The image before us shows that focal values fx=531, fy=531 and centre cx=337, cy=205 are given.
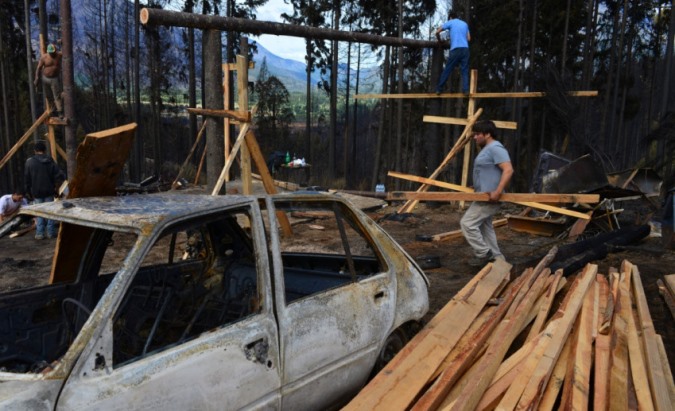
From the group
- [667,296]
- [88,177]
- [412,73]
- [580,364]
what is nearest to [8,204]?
[88,177]

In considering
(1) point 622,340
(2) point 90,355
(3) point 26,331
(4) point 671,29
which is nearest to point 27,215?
(3) point 26,331

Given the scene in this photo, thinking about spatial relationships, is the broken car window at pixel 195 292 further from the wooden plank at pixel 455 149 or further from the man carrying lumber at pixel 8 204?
the wooden plank at pixel 455 149

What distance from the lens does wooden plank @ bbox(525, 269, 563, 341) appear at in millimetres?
3912

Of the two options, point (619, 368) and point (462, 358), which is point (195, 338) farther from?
point (619, 368)

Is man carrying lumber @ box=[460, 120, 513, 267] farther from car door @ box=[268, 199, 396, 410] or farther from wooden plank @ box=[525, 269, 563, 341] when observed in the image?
car door @ box=[268, 199, 396, 410]

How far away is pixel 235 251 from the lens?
376cm

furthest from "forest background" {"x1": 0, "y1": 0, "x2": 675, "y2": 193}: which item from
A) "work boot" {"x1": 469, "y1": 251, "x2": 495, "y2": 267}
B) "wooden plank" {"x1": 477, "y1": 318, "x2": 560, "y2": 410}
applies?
"wooden plank" {"x1": 477, "y1": 318, "x2": 560, "y2": 410}

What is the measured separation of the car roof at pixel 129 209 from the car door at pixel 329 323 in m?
0.42

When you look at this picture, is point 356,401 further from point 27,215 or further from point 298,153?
point 298,153

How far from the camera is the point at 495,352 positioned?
3340 mm

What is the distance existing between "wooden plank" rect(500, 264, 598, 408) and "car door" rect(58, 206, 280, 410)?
4.43ft

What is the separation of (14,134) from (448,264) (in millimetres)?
29298

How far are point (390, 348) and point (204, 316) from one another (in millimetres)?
1286

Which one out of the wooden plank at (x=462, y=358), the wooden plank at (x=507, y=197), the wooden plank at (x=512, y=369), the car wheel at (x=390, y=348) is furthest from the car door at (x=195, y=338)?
the wooden plank at (x=507, y=197)
